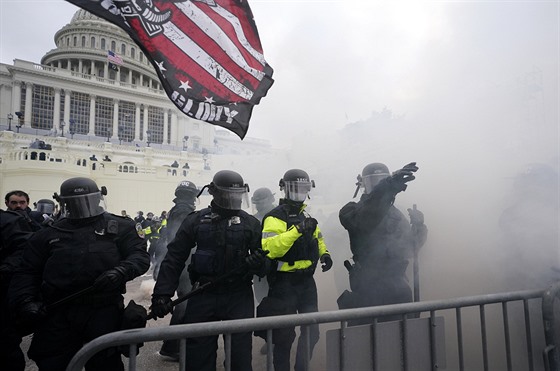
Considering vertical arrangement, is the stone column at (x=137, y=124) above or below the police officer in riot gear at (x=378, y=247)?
above

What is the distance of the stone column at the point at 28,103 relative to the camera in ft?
136

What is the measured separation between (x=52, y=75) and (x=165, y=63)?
49165 millimetres

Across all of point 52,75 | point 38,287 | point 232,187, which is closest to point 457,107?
point 232,187

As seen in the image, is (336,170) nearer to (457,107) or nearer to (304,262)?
(457,107)

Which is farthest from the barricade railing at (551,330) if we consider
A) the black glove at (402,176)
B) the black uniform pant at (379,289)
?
the black glove at (402,176)

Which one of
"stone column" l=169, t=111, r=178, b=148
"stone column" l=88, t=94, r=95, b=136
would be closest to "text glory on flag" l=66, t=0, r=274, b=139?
"stone column" l=88, t=94, r=95, b=136

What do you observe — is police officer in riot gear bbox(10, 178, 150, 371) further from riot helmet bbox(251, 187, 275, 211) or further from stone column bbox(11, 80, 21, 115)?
stone column bbox(11, 80, 21, 115)

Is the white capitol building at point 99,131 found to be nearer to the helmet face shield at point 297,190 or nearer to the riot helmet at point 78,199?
the helmet face shield at point 297,190

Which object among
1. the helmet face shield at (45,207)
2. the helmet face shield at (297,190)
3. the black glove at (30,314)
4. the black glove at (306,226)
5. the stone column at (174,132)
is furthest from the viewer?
the stone column at (174,132)

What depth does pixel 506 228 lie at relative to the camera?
331 cm

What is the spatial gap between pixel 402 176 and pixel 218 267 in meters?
1.47

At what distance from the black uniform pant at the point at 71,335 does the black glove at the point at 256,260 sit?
3.04 ft

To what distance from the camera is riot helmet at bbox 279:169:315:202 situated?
3.11m

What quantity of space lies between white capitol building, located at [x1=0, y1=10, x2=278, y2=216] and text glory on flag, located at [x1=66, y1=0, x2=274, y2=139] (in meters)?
15.6
